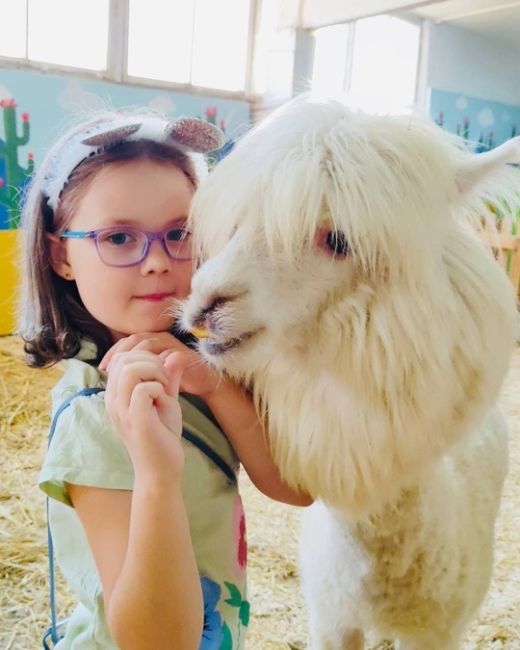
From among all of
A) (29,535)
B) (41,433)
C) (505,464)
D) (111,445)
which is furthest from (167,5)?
(111,445)

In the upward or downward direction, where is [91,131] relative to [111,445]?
upward

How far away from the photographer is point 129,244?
26.0 inches

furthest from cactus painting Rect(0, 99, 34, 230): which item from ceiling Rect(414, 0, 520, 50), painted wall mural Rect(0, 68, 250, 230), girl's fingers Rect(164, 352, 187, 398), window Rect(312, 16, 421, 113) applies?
girl's fingers Rect(164, 352, 187, 398)

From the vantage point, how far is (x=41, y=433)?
2234 millimetres

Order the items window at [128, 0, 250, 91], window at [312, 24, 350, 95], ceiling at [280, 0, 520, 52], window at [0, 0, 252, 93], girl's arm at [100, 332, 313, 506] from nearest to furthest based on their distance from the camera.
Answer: girl's arm at [100, 332, 313, 506]
ceiling at [280, 0, 520, 52]
window at [0, 0, 252, 93]
window at [128, 0, 250, 91]
window at [312, 24, 350, 95]

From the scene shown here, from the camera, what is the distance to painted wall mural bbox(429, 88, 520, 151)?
458cm

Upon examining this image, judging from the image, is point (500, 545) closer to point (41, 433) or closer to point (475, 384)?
point (475, 384)

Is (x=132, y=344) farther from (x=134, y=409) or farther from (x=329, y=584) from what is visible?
(x=329, y=584)

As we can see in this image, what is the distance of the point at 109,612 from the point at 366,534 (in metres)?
0.34

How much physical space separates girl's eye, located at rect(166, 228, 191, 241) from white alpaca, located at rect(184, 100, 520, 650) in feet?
0.18

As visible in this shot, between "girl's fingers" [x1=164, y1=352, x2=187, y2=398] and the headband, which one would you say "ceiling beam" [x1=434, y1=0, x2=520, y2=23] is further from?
"girl's fingers" [x1=164, y1=352, x2=187, y2=398]

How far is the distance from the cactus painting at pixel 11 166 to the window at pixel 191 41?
754 millimetres

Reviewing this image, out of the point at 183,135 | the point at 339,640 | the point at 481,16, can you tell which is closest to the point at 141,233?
the point at 183,135

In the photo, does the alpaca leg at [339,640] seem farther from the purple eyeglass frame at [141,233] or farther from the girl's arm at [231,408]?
the purple eyeglass frame at [141,233]
